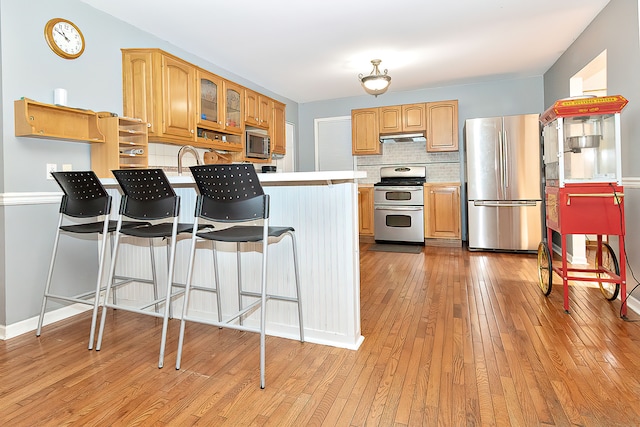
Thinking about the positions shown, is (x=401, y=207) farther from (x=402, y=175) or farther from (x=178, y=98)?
(x=178, y=98)

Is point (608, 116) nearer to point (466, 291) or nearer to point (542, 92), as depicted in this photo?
point (466, 291)

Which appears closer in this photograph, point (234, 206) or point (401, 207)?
point (234, 206)

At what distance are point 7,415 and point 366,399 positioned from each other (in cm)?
152

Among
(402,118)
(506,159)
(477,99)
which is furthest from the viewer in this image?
(402,118)

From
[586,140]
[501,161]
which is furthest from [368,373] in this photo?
[501,161]

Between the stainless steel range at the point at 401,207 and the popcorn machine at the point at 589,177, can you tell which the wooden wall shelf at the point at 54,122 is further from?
the stainless steel range at the point at 401,207

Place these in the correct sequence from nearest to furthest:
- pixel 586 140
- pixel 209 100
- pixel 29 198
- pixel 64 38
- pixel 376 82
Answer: pixel 29 198 < pixel 64 38 < pixel 586 140 < pixel 209 100 < pixel 376 82

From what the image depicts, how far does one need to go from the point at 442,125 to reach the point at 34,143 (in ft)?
16.2

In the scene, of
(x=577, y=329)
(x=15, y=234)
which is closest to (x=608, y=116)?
(x=577, y=329)

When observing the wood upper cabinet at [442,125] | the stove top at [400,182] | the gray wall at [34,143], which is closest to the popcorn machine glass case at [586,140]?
the wood upper cabinet at [442,125]

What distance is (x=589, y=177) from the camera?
106 inches

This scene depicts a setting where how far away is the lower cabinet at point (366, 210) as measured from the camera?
594 cm

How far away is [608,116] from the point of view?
2.64 meters

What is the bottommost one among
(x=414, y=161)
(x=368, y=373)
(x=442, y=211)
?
(x=368, y=373)
